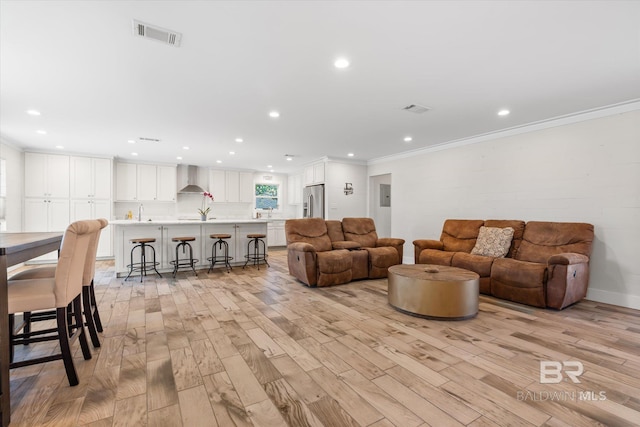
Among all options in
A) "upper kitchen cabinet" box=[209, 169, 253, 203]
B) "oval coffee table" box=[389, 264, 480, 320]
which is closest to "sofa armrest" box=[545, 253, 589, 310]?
"oval coffee table" box=[389, 264, 480, 320]

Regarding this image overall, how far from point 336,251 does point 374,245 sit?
3.31ft

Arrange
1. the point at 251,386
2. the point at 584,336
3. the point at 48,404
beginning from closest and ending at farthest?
the point at 48,404 → the point at 251,386 → the point at 584,336

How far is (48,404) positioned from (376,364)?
2.03 meters

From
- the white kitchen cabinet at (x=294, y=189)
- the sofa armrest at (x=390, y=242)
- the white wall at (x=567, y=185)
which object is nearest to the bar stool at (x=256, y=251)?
the sofa armrest at (x=390, y=242)

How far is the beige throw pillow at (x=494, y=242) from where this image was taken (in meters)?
4.16

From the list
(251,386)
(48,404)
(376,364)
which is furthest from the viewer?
(376,364)

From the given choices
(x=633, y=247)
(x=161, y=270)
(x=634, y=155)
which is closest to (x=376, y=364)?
(x=633, y=247)

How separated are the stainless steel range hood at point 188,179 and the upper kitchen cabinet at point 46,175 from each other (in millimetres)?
2403

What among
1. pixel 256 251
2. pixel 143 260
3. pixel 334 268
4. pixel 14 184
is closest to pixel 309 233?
pixel 334 268

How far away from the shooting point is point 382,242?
523 cm

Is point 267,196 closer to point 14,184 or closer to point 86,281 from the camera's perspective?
point 14,184

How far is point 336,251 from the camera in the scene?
4.63 m

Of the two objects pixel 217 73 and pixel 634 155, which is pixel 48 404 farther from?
pixel 634 155

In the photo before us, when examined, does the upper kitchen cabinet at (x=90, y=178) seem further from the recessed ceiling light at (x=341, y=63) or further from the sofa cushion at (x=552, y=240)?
the sofa cushion at (x=552, y=240)
